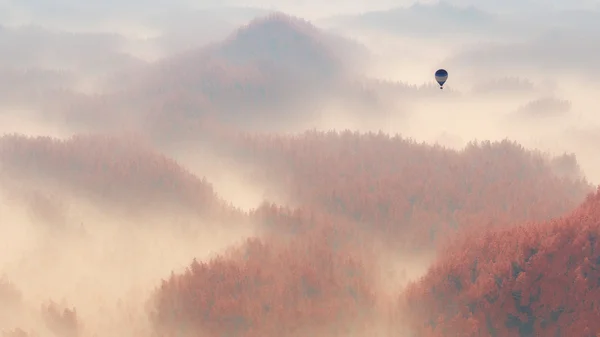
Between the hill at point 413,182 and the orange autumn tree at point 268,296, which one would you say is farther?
the hill at point 413,182

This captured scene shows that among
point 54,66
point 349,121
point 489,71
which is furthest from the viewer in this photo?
point 489,71

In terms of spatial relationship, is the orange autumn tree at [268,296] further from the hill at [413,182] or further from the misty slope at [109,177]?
the misty slope at [109,177]

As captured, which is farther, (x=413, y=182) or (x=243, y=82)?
(x=243, y=82)

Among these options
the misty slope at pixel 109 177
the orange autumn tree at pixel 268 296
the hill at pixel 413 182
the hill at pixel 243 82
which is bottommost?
the orange autumn tree at pixel 268 296

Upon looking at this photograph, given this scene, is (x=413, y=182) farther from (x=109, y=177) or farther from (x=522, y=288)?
(x=109, y=177)

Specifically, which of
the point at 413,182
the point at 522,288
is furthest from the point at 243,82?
the point at 522,288

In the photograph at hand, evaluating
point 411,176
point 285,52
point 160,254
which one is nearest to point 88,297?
point 160,254

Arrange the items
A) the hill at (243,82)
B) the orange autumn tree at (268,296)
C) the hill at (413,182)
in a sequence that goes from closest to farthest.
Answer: the orange autumn tree at (268,296), the hill at (413,182), the hill at (243,82)

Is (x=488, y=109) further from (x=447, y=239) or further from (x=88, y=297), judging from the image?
(x=88, y=297)

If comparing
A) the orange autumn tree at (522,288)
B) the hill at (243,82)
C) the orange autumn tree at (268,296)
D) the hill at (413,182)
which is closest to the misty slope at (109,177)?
the hill at (413,182)
